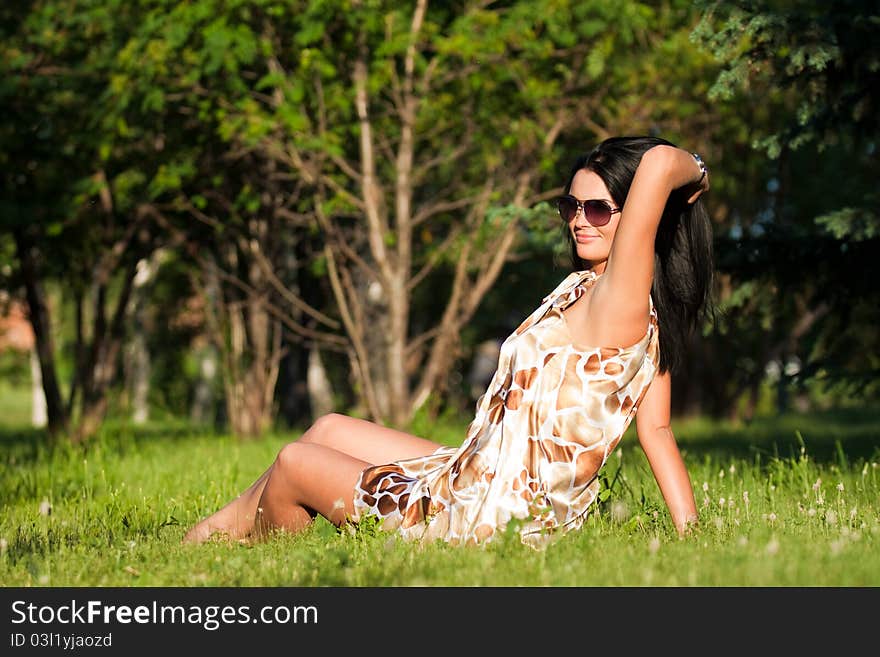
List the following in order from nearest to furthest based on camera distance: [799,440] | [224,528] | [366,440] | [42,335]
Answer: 1. [224,528]
2. [366,440]
3. [799,440]
4. [42,335]

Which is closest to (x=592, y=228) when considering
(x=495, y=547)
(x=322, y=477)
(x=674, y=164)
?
(x=674, y=164)

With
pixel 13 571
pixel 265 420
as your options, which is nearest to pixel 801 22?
pixel 13 571

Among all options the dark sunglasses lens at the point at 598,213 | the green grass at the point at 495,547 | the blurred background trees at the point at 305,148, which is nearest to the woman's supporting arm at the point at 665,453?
the green grass at the point at 495,547

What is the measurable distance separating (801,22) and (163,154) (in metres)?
8.33

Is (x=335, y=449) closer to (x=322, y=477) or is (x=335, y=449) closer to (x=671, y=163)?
(x=322, y=477)

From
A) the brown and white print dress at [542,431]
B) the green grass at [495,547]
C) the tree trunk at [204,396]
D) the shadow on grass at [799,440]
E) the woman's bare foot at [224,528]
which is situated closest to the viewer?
the green grass at [495,547]

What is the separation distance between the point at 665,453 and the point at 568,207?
1.00 meters

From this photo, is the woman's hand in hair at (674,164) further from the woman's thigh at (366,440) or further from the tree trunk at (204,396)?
the tree trunk at (204,396)

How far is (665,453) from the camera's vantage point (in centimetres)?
450

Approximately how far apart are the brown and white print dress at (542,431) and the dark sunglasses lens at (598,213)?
209mm

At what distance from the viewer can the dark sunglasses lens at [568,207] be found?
176 inches

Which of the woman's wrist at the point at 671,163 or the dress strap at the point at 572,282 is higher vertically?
the woman's wrist at the point at 671,163

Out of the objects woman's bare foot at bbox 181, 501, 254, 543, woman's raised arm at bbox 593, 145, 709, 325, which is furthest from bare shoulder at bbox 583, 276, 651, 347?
woman's bare foot at bbox 181, 501, 254, 543

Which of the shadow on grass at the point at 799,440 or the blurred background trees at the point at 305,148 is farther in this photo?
the blurred background trees at the point at 305,148
